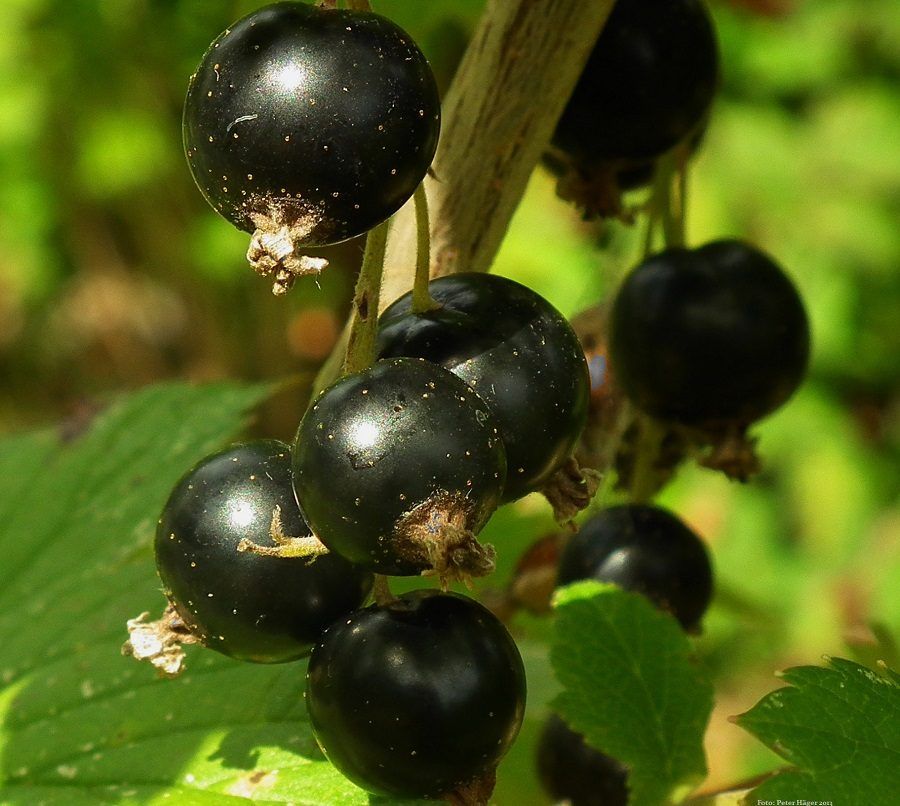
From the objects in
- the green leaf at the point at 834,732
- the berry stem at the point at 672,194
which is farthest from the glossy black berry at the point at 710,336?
the green leaf at the point at 834,732

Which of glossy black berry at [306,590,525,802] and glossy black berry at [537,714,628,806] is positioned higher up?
glossy black berry at [306,590,525,802]

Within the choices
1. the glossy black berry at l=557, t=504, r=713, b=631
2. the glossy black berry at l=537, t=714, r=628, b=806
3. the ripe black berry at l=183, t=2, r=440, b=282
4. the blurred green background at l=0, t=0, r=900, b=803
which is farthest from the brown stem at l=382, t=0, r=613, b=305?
the blurred green background at l=0, t=0, r=900, b=803

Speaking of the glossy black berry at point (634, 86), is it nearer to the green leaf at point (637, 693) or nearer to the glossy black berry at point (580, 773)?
the green leaf at point (637, 693)

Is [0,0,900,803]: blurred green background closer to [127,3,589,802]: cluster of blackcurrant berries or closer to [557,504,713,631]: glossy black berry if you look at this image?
[557,504,713,631]: glossy black berry

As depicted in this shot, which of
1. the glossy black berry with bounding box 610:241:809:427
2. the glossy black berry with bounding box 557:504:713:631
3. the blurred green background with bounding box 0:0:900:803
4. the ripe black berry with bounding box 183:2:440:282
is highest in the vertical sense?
the ripe black berry with bounding box 183:2:440:282

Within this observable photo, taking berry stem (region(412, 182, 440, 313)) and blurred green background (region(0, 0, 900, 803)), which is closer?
berry stem (region(412, 182, 440, 313))

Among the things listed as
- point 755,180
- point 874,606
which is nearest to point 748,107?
point 755,180
